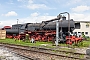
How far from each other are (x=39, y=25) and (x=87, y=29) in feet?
107

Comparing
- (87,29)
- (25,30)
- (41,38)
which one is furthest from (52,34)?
(87,29)

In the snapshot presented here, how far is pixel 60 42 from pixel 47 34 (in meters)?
2.62

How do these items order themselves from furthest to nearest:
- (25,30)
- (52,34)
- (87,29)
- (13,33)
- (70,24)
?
(87,29), (13,33), (25,30), (52,34), (70,24)

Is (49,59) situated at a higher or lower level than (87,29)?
lower

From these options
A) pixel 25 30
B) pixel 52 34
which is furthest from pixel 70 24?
pixel 25 30

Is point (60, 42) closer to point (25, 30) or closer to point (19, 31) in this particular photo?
point (25, 30)

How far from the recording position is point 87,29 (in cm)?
5606

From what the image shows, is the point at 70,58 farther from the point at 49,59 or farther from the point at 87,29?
the point at 87,29

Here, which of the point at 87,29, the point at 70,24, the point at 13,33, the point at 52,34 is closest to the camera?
the point at 70,24

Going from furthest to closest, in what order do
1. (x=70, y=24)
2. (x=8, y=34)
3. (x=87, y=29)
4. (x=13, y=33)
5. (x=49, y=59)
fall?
(x=87, y=29), (x=8, y=34), (x=13, y=33), (x=70, y=24), (x=49, y=59)

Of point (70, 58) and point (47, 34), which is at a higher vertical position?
point (47, 34)

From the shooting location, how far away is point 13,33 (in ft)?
112

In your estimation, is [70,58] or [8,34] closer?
[70,58]

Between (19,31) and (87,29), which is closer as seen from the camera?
(19,31)
